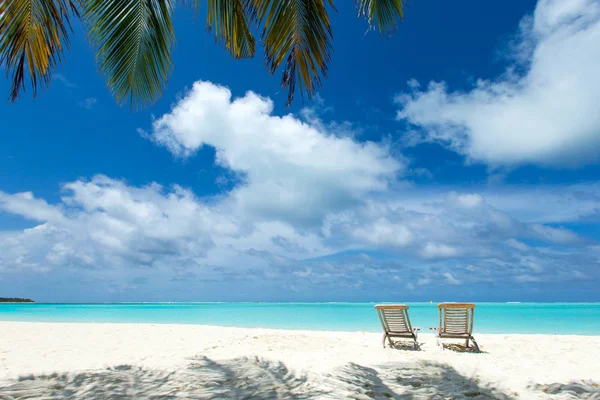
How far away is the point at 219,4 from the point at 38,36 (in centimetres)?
167

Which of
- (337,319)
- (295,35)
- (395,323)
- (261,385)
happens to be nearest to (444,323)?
(395,323)

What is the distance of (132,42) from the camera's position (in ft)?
11.5

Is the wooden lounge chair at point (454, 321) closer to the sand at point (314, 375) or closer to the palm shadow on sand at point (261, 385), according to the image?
the sand at point (314, 375)

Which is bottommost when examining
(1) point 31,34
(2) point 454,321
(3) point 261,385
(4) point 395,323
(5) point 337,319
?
(5) point 337,319

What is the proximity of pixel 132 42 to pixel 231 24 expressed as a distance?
1113 mm

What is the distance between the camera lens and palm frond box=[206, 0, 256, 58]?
154 inches

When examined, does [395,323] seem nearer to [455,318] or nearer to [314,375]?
[455,318]

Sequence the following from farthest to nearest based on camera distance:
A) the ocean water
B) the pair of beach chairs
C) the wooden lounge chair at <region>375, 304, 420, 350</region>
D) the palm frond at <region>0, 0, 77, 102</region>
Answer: the ocean water < the wooden lounge chair at <region>375, 304, 420, 350</region> < the pair of beach chairs < the palm frond at <region>0, 0, 77, 102</region>

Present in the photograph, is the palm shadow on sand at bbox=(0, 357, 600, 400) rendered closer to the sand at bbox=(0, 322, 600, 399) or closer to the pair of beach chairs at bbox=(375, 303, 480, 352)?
the sand at bbox=(0, 322, 600, 399)

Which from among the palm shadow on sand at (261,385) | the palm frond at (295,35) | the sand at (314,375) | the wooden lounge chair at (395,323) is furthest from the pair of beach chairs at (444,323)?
the palm frond at (295,35)

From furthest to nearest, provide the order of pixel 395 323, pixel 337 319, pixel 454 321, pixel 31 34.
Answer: pixel 337 319 → pixel 395 323 → pixel 454 321 → pixel 31 34

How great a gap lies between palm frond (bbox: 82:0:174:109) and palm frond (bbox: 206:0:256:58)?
432 mm

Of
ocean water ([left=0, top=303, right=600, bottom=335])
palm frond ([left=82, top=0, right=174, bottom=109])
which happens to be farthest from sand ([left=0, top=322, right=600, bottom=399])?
ocean water ([left=0, top=303, right=600, bottom=335])

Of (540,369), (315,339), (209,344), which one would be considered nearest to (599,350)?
(540,369)
